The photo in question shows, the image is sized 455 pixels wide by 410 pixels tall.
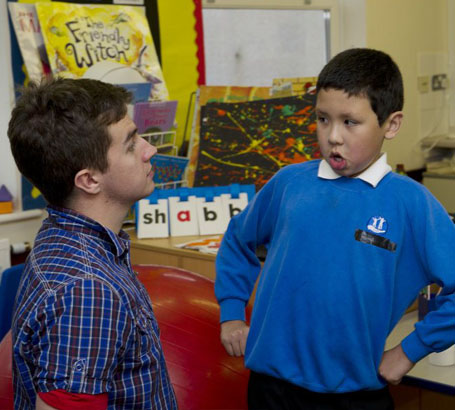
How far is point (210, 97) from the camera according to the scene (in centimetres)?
261

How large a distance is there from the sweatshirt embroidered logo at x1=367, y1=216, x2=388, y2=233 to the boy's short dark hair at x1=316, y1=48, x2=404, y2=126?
0.58ft

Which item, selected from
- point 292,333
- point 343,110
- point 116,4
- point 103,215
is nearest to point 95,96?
point 103,215

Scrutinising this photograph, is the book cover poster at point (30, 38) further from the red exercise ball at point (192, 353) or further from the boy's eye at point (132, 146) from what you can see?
the boy's eye at point (132, 146)

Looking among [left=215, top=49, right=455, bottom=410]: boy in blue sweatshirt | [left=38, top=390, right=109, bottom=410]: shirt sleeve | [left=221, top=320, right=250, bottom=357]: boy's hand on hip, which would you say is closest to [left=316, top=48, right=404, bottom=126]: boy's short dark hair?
[left=215, top=49, right=455, bottom=410]: boy in blue sweatshirt

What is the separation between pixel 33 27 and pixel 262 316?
4.68 feet

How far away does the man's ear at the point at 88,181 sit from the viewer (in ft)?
3.51

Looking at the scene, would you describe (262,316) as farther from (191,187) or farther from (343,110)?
(191,187)

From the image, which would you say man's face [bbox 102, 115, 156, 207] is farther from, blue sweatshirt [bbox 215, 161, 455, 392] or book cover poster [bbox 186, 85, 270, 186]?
book cover poster [bbox 186, 85, 270, 186]

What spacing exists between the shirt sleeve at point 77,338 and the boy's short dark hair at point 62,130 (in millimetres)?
196

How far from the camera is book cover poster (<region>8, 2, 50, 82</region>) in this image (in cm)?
229

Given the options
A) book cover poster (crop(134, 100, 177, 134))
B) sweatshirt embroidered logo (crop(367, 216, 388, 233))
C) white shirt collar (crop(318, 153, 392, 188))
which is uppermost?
book cover poster (crop(134, 100, 177, 134))

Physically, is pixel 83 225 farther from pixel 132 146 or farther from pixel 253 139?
pixel 253 139

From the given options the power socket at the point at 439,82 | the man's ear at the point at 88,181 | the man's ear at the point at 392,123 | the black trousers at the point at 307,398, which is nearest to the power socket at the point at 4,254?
the black trousers at the point at 307,398

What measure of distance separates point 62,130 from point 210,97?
1.61 meters
